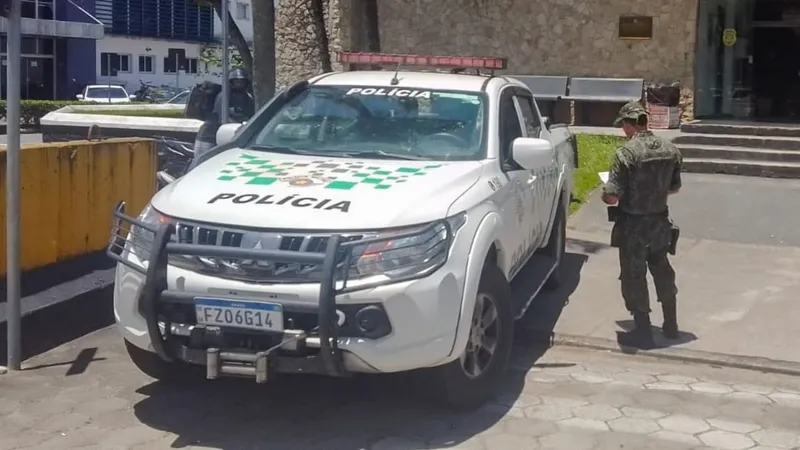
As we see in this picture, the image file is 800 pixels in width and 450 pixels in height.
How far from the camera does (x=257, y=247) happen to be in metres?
5.04

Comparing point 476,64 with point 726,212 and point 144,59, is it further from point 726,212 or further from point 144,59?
point 144,59

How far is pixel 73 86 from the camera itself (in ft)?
146

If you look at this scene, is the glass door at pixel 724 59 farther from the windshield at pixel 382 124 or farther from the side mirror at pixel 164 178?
the windshield at pixel 382 124

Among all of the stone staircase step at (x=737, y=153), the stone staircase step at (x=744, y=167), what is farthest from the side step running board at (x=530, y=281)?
the stone staircase step at (x=737, y=153)

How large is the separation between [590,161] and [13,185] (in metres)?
9.19

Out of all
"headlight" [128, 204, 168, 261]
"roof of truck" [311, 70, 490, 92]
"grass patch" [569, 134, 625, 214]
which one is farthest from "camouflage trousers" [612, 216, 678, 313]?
"grass patch" [569, 134, 625, 214]

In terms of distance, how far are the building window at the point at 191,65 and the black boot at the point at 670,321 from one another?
168 feet

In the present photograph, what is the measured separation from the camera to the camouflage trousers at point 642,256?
6.91m

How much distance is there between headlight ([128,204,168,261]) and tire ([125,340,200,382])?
0.51 metres

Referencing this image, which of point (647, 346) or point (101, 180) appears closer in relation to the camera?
point (647, 346)

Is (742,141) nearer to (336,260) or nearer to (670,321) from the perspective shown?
(670,321)

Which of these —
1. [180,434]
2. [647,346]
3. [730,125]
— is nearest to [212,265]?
[180,434]

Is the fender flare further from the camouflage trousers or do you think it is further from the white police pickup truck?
the camouflage trousers

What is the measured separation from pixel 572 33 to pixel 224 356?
46.2 feet
